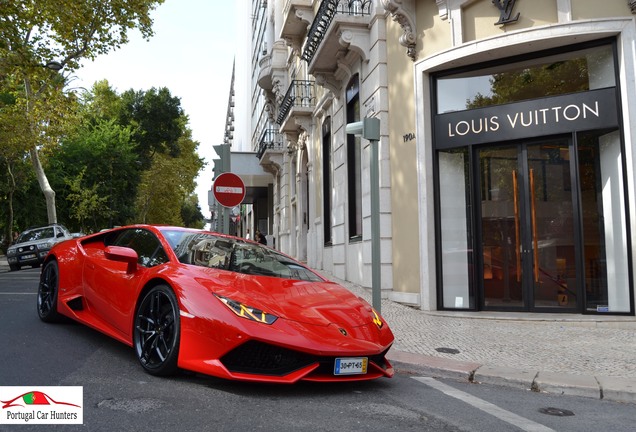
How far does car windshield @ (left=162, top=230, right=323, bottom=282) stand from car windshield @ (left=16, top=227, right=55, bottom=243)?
17813 millimetres

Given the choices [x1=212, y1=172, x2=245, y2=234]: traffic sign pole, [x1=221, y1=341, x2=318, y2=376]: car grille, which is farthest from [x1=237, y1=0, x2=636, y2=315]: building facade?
[x1=221, y1=341, x2=318, y2=376]: car grille

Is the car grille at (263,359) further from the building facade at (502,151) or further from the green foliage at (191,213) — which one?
the green foliage at (191,213)

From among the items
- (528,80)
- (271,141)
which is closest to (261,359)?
(528,80)

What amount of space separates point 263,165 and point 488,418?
25.1 m

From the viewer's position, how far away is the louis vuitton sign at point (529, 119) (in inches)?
325

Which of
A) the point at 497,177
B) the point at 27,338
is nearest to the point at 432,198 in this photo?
the point at 497,177

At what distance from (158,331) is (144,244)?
120 cm

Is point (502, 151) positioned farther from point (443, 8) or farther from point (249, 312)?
point (249, 312)

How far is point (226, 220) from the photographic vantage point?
10.5m

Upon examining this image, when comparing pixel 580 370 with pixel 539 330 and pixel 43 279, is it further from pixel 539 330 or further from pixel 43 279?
pixel 43 279

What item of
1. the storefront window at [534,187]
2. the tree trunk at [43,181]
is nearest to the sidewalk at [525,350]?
the storefront window at [534,187]

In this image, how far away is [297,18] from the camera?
18000 millimetres

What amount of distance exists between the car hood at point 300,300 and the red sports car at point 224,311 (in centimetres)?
1

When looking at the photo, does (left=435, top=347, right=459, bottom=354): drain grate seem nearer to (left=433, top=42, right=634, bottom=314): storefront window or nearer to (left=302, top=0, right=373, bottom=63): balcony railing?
(left=433, top=42, right=634, bottom=314): storefront window
